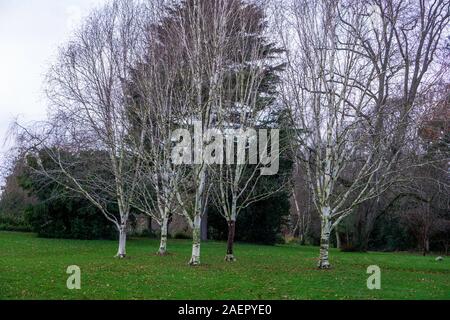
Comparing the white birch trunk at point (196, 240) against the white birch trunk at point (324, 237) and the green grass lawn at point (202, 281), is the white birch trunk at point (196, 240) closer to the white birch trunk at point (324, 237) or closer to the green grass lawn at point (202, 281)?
the green grass lawn at point (202, 281)

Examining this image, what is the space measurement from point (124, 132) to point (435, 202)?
18154mm

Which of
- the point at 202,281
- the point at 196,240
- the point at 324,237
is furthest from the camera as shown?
the point at 196,240

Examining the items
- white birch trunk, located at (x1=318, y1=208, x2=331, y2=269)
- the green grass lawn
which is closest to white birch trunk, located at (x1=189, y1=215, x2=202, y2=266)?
the green grass lawn

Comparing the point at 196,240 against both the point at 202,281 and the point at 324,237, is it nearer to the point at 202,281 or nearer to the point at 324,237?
the point at 202,281

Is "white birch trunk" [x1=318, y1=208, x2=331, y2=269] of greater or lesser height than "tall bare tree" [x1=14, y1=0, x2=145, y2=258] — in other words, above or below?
below

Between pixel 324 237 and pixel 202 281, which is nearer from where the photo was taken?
Answer: pixel 202 281

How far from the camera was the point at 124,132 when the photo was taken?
18172 millimetres

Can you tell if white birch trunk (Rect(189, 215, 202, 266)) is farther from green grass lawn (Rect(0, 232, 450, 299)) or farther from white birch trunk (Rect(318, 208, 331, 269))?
white birch trunk (Rect(318, 208, 331, 269))

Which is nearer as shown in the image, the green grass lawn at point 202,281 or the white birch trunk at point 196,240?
the green grass lawn at point 202,281

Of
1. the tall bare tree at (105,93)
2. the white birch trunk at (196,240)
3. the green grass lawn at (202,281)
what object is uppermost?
the tall bare tree at (105,93)

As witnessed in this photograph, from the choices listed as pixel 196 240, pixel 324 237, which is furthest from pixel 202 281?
pixel 324 237

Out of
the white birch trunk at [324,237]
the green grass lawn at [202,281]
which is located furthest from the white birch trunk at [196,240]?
the white birch trunk at [324,237]
